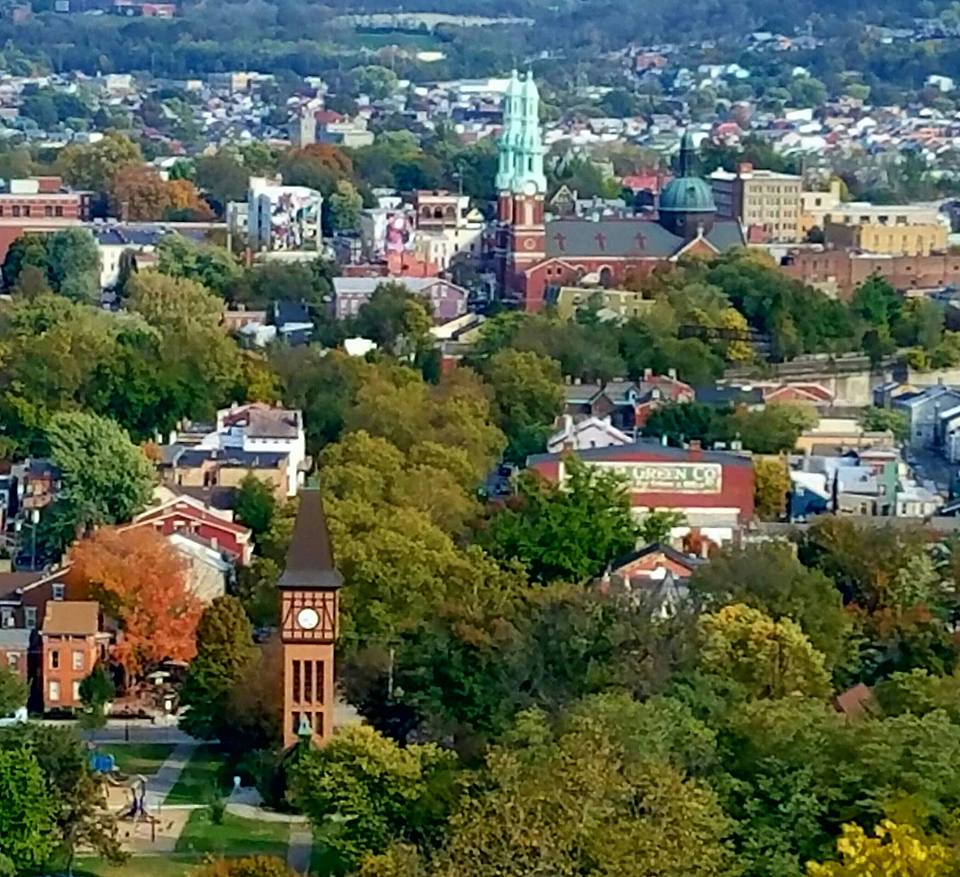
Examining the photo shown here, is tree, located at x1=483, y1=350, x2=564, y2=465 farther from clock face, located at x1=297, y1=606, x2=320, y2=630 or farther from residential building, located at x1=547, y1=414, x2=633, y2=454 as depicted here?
clock face, located at x1=297, y1=606, x2=320, y2=630

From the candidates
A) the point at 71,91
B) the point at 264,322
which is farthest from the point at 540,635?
the point at 71,91

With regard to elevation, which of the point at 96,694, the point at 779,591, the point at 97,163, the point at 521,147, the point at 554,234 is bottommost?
the point at 97,163

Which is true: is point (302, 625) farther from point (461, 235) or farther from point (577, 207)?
point (577, 207)

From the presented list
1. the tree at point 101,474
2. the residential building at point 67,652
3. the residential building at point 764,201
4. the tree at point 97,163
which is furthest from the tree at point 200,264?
the residential building at point 67,652

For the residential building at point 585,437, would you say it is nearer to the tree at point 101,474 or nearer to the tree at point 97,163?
the tree at point 101,474

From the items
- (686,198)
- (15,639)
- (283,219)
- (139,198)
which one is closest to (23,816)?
(15,639)

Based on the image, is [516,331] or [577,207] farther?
[577,207]

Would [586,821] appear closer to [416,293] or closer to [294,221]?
[416,293]
